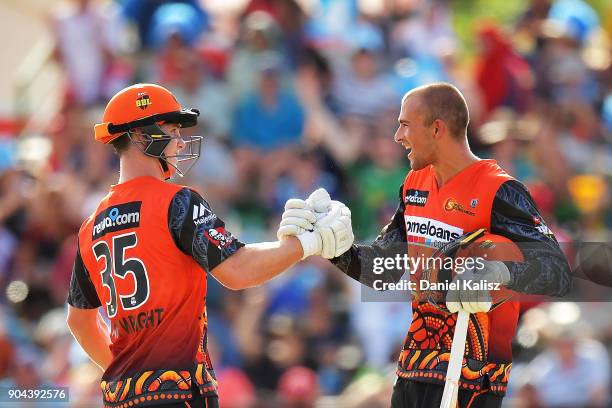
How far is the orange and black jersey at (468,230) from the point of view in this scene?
5.72m

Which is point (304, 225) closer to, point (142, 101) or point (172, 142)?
point (172, 142)

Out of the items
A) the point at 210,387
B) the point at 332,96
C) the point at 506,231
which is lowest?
the point at 210,387

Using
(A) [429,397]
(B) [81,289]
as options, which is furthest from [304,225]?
(B) [81,289]

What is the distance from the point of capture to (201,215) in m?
5.65

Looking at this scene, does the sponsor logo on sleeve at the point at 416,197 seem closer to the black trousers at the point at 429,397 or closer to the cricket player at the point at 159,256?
the cricket player at the point at 159,256

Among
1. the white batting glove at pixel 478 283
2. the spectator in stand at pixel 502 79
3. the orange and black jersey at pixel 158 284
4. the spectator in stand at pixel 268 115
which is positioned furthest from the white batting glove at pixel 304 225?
the spectator in stand at pixel 502 79

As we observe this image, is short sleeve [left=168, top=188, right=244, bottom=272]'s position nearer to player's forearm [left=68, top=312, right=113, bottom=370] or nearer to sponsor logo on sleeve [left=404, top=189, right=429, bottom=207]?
player's forearm [left=68, top=312, right=113, bottom=370]

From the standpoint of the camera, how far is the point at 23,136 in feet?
39.8

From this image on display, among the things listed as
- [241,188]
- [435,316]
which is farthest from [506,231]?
[241,188]

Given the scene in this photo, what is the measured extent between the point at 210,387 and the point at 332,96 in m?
6.04

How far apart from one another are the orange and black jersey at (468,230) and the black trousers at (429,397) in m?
0.04

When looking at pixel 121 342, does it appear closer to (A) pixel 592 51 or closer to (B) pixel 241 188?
(B) pixel 241 188

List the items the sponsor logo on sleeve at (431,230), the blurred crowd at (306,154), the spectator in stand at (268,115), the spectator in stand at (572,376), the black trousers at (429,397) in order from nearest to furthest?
the black trousers at (429,397) → the sponsor logo on sleeve at (431,230) → the spectator in stand at (572,376) → the blurred crowd at (306,154) → the spectator in stand at (268,115)

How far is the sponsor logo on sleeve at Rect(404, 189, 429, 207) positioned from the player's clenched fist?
464 mm
